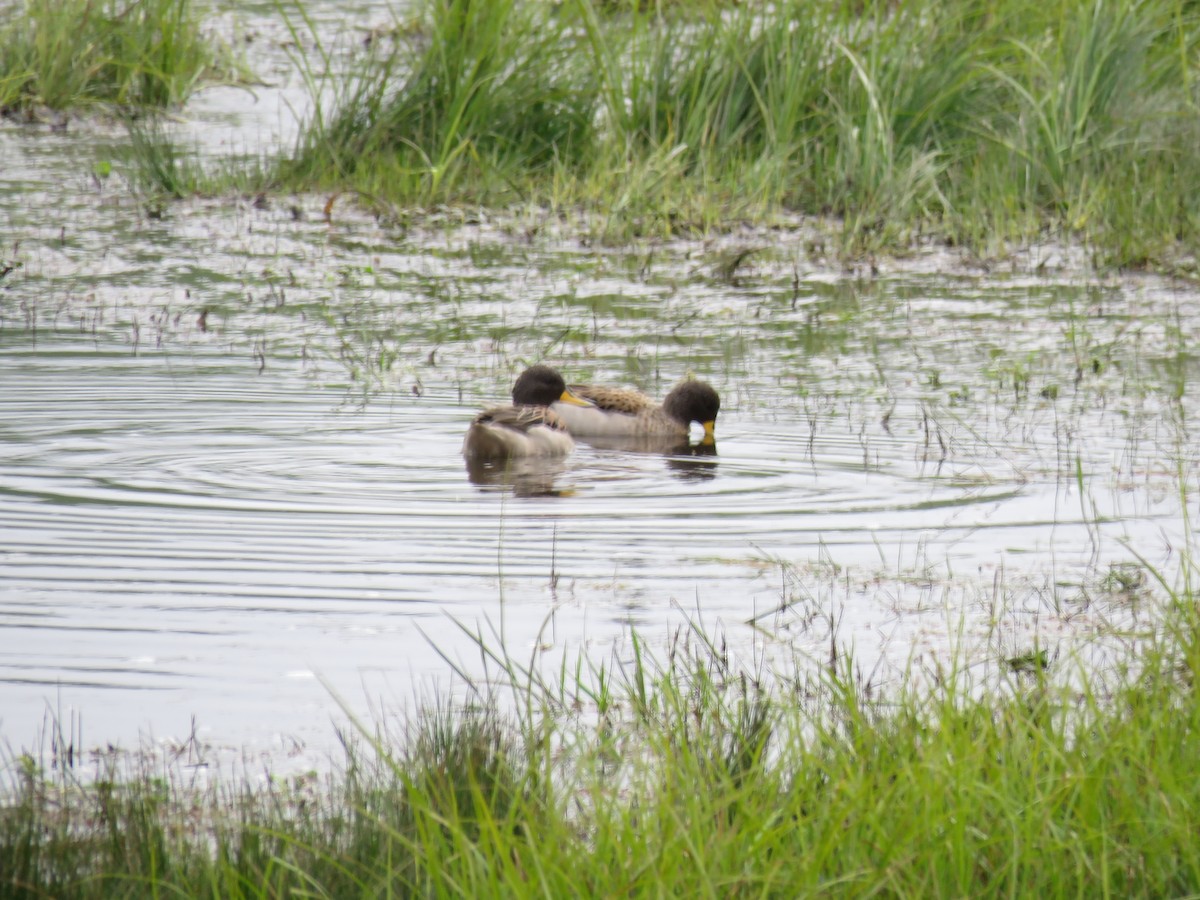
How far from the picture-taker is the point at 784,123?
42.9 ft

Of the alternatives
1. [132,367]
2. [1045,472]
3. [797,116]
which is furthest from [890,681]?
[797,116]

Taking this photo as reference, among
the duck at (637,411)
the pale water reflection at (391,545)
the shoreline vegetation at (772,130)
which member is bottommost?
the pale water reflection at (391,545)

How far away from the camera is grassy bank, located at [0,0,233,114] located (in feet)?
47.9

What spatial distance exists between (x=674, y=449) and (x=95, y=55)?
8202 mm

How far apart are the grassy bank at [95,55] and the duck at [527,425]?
673 centimetres

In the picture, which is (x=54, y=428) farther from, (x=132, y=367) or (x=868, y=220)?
(x=868, y=220)

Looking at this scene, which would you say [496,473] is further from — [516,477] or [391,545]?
[391,545]

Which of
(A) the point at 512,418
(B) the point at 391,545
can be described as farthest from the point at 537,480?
(B) the point at 391,545

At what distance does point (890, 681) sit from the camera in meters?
5.02

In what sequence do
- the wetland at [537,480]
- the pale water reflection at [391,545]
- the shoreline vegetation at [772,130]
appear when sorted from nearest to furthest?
the wetland at [537,480], the pale water reflection at [391,545], the shoreline vegetation at [772,130]

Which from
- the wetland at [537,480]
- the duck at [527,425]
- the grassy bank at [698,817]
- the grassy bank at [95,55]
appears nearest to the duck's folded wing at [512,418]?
the duck at [527,425]

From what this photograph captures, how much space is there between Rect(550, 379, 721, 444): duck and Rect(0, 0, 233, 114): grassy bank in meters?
6.79

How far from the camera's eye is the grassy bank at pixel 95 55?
14.6 m

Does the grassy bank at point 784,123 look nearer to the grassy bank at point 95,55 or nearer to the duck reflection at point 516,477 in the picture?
the grassy bank at point 95,55
